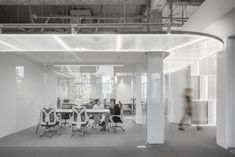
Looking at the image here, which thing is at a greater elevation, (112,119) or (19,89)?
(19,89)

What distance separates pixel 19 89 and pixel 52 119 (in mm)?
2208

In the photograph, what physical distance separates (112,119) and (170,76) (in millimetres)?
4615

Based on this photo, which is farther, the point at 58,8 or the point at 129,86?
the point at 129,86

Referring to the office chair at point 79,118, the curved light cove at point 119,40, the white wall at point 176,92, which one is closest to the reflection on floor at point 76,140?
the office chair at point 79,118

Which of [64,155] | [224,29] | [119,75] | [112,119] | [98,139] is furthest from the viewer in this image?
[119,75]

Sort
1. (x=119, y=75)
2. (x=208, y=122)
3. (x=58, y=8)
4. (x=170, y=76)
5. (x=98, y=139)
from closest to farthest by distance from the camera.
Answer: (x=98, y=139)
(x=58, y=8)
(x=208, y=122)
(x=170, y=76)
(x=119, y=75)

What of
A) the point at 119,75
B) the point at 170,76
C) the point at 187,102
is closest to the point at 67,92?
the point at 119,75

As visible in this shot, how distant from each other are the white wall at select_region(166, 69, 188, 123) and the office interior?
0.05 meters

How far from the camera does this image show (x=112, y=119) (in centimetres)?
938

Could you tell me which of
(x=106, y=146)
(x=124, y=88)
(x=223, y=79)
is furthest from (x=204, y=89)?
(x=106, y=146)

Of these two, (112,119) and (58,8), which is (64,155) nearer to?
(112,119)

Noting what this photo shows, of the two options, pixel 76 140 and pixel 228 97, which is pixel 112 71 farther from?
pixel 228 97

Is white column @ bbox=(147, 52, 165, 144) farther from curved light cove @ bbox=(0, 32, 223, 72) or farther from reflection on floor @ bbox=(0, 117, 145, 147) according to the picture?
curved light cove @ bbox=(0, 32, 223, 72)

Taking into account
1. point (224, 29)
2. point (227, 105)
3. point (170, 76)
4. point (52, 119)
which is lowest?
point (52, 119)
